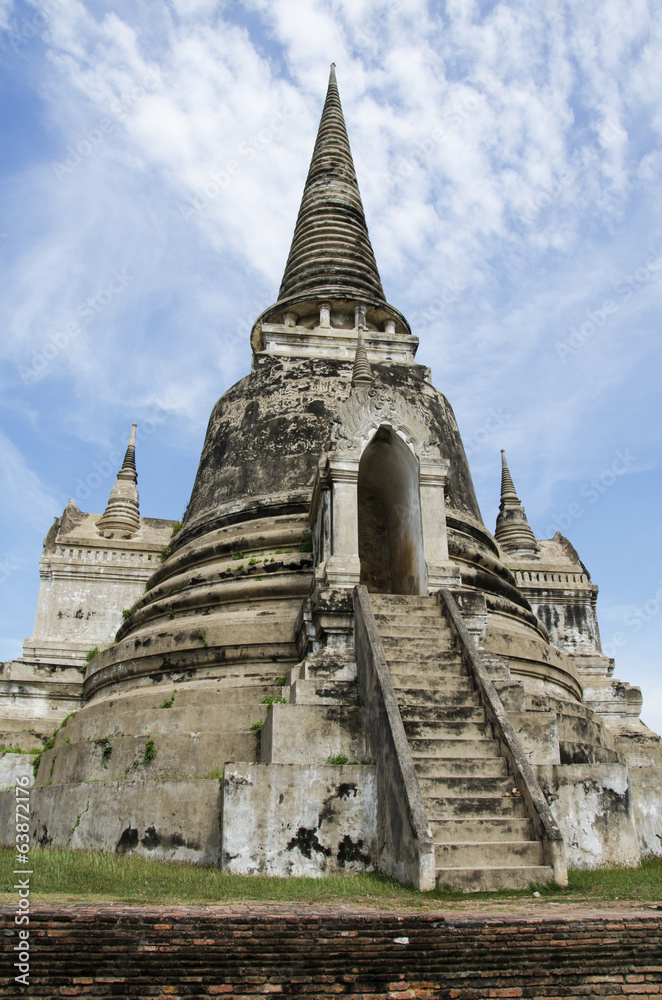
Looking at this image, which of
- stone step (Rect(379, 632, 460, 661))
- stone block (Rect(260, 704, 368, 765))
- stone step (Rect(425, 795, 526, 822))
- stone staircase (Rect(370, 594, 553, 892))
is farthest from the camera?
stone step (Rect(379, 632, 460, 661))

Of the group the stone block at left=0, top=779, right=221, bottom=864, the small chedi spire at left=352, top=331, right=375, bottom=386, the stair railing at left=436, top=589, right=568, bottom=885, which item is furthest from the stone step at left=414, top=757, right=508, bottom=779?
the small chedi spire at left=352, top=331, right=375, bottom=386

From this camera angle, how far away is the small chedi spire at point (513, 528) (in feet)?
Answer: 71.2

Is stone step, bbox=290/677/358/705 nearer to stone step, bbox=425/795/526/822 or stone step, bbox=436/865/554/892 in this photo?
stone step, bbox=425/795/526/822

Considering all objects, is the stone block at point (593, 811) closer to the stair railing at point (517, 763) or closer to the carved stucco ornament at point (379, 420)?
the stair railing at point (517, 763)

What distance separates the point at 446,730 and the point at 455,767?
511 mm

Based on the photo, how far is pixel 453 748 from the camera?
7070 mm

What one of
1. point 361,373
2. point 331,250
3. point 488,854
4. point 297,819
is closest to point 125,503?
point 331,250

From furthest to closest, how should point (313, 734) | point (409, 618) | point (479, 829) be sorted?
point (409, 618)
point (313, 734)
point (479, 829)

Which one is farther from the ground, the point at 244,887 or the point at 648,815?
the point at 648,815

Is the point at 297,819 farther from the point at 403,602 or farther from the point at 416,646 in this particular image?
the point at 403,602

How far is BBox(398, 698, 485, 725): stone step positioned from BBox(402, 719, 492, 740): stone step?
0.10m

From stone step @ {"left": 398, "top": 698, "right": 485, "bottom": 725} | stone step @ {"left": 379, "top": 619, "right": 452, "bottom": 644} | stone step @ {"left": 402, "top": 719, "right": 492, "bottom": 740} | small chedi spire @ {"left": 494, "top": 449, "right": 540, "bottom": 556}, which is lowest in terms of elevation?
stone step @ {"left": 402, "top": 719, "right": 492, "bottom": 740}

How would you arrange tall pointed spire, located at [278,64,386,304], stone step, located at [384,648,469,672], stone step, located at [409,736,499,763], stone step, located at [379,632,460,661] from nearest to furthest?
stone step, located at [409,736,499,763], stone step, located at [384,648,469,672], stone step, located at [379,632,460,661], tall pointed spire, located at [278,64,386,304]

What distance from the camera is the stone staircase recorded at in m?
5.88
